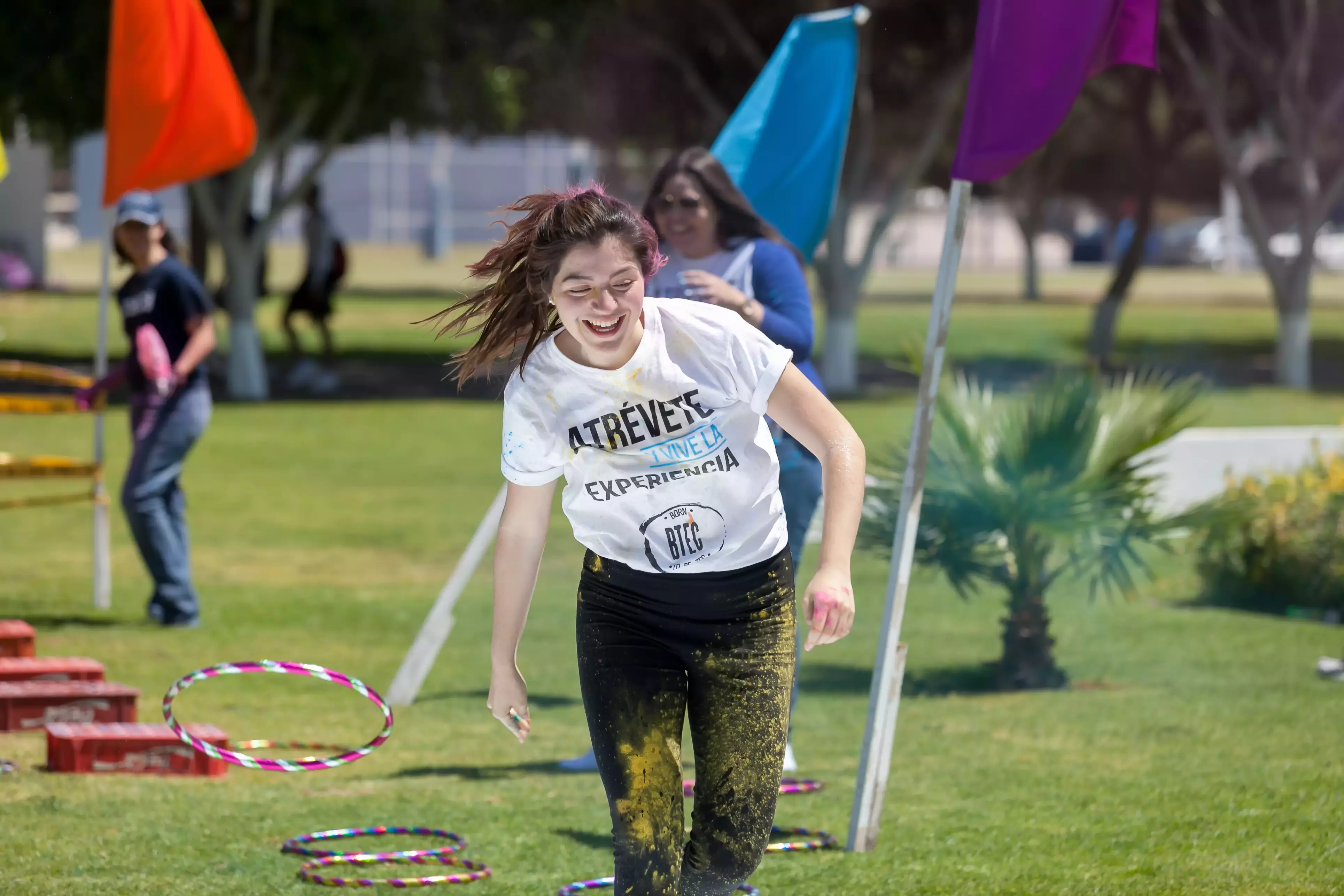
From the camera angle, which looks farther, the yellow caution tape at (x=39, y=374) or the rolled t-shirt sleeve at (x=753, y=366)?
the yellow caution tape at (x=39, y=374)

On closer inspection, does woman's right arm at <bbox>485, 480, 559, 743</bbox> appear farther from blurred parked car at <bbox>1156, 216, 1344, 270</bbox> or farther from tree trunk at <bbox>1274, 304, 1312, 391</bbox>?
blurred parked car at <bbox>1156, 216, 1344, 270</bbox>

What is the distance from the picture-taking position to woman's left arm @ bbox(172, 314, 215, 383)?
9.09 metres

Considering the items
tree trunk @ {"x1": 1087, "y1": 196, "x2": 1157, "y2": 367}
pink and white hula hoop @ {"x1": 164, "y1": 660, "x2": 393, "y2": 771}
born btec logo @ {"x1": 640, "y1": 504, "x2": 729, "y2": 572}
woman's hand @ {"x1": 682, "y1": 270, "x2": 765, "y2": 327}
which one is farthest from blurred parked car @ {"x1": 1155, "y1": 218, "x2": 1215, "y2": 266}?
born btec logo @ {"x1": 640, "y1": 504, "x2": 729, "y2": 572}

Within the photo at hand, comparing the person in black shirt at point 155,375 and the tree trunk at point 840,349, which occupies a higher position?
the person in black shirt at point 155,375

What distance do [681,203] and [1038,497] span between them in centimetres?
291

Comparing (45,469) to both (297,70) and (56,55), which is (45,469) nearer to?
(297,70)

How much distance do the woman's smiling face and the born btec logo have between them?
0.34 meters

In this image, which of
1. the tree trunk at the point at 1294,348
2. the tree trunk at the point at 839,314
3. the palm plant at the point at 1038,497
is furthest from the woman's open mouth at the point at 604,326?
the tree trunk at the point at 1294,348

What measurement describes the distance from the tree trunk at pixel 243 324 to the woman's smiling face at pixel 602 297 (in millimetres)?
19721

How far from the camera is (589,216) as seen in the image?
12.4 ft

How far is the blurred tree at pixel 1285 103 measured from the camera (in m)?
25.6

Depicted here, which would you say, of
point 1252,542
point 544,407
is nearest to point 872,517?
point 1252,542

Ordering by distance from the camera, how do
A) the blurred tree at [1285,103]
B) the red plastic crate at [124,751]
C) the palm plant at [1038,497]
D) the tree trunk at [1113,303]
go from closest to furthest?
the red plastic crate at [124,751] → the palm plant at [1038,497] → the blurred tree at [1285,103] → the tree trunk at [1113,303]

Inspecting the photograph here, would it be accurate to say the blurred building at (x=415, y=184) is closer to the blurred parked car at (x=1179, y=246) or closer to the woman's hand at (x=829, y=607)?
the blurred parked car at (x=1179, y=246)
